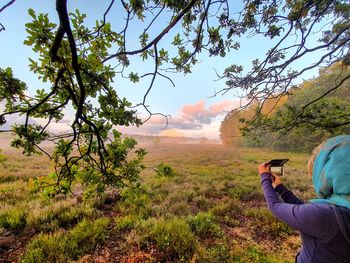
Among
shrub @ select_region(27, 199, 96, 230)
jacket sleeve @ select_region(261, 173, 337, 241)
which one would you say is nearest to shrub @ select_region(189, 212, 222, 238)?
shrub @ select_region(27, 199, 96, 230)

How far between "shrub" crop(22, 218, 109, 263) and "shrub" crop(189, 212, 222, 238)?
2369mm

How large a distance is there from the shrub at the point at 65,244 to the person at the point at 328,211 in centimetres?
436

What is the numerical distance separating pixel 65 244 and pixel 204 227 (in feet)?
11.0

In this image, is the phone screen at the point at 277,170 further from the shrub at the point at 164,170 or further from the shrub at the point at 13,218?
the shrub at the point at 13,218

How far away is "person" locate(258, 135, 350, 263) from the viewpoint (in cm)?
111

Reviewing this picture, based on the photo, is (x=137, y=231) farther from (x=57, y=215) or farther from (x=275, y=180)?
(x=275, y=180)

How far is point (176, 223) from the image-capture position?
5.21 m

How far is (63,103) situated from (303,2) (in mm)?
5026

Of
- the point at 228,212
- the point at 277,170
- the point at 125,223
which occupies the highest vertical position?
the point at 277,170

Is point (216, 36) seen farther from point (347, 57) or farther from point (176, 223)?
point (176, 223)

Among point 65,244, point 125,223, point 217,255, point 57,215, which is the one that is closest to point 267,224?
point 217,255

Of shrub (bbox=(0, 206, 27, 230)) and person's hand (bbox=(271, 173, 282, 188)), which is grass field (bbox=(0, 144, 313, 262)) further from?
person's hand (bbox=(271, 173, 282, 188))

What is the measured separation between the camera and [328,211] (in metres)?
1.13

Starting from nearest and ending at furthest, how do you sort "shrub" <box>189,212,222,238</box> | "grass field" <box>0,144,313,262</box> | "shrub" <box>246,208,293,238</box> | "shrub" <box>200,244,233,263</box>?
"shrub" <box>200,244,233,263</box> < "grass field" <box>0,144,313,262</box> < "shrub" <box>189,212,222,238</box> < "shrub" <box>246,208,293,238</box>
